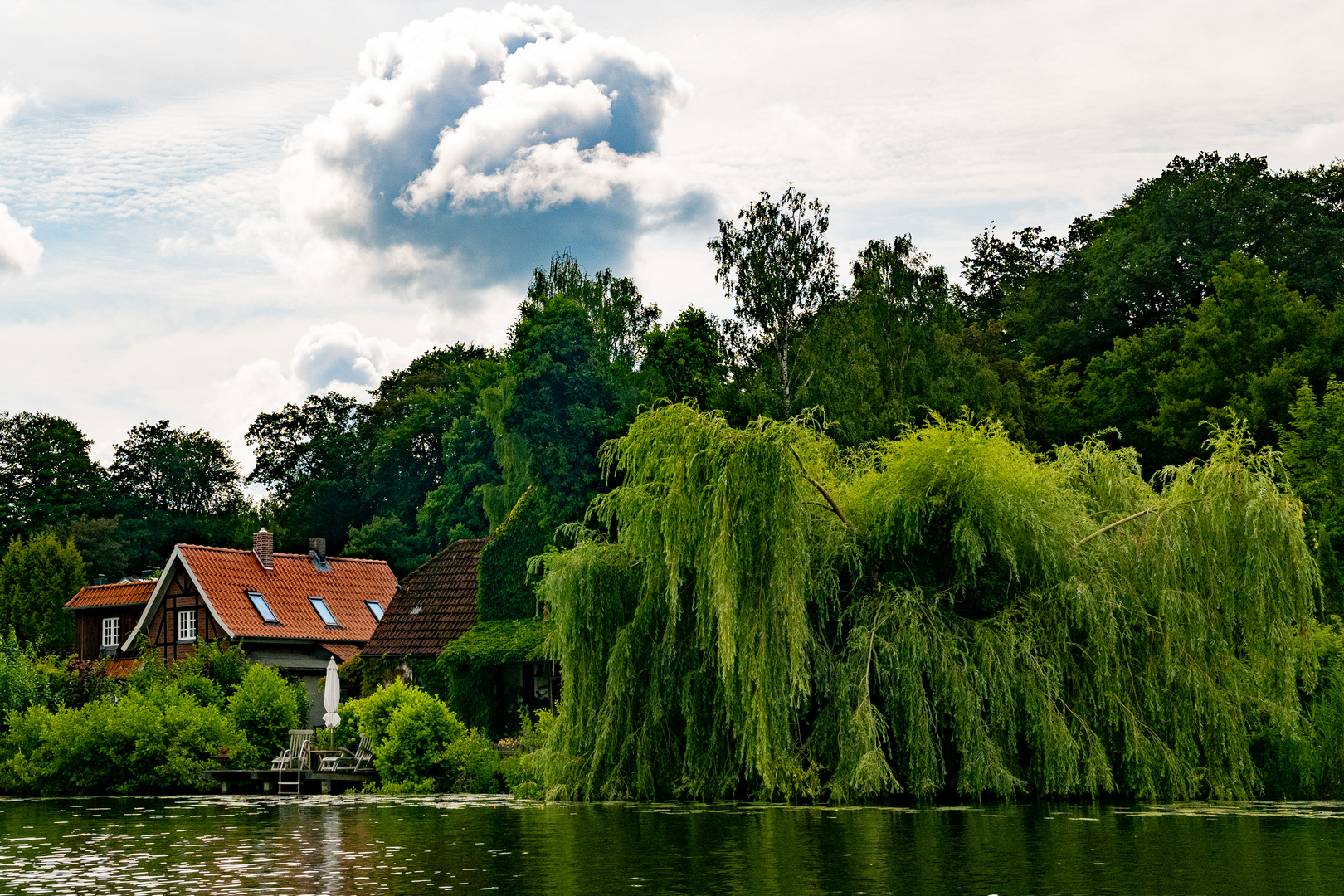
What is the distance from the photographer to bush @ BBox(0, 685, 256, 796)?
31.6m

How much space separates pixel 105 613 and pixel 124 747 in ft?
70.1

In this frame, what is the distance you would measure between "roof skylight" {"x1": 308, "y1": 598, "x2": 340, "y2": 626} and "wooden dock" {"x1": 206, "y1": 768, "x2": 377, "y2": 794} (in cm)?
1446

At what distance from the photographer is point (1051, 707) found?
2014 cm

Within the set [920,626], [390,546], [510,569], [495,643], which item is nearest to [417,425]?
[390,546]

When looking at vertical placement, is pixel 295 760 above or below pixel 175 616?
below

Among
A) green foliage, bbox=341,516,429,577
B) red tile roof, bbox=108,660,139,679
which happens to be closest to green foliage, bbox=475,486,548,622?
red tile roof, bbox=108,660,139,679

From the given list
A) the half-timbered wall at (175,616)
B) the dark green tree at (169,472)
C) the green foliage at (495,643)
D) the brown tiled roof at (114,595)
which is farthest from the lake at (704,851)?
the dark green tree at (169,472)

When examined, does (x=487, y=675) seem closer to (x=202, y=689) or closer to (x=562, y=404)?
(x=202, y=689)

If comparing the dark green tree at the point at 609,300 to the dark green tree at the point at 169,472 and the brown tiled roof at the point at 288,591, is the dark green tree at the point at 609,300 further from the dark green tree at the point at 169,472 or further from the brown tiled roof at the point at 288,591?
the dark green tree at the point at 169,472

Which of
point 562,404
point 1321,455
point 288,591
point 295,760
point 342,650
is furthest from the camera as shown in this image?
point 288,591

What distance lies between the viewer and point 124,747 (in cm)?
3188

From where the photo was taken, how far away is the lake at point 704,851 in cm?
1173

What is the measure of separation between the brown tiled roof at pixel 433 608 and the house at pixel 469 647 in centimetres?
2

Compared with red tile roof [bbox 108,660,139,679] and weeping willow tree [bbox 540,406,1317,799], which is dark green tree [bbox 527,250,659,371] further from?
weeping willow tree [bbox 540,406,1317,799]
